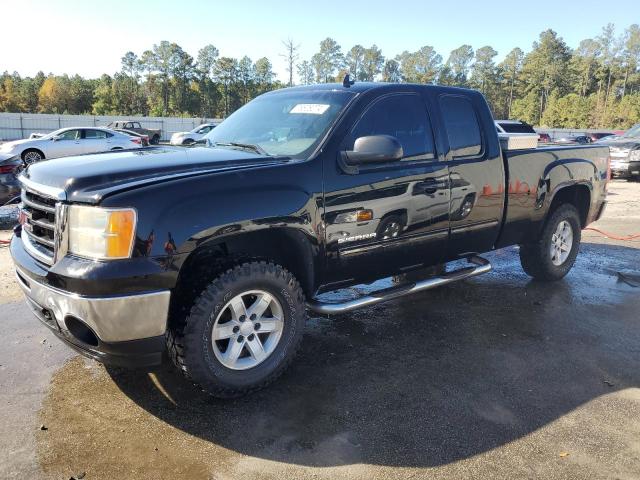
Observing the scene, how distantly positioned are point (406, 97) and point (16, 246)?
306cm

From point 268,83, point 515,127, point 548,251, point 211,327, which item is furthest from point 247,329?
point 268,83

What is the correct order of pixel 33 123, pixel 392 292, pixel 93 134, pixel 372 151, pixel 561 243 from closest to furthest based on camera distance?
pixel 372 151 → pixel 392 292 → pixel 561 243 → pixel 93 134 → pixel 33 123

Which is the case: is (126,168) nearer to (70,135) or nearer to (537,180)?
(537,180)

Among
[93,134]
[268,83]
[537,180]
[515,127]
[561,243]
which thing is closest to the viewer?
[537,180]

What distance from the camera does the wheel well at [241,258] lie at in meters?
3.01

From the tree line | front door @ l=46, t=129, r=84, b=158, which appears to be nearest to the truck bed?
front door @ l=46, t=129, r=84, b=158

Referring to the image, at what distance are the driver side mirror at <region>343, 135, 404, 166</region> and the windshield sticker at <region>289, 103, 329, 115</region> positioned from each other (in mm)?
503

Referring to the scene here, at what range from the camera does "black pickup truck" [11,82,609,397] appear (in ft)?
8.96

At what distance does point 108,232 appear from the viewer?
8.77 ft

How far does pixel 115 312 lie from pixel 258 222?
95cm

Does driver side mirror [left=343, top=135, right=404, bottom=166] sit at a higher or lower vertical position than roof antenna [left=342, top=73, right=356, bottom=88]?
lower

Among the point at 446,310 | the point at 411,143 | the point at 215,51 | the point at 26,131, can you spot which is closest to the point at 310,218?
the point at 411,143

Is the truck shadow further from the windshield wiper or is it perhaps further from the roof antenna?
the roof antenna

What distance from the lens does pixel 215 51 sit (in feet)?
308
